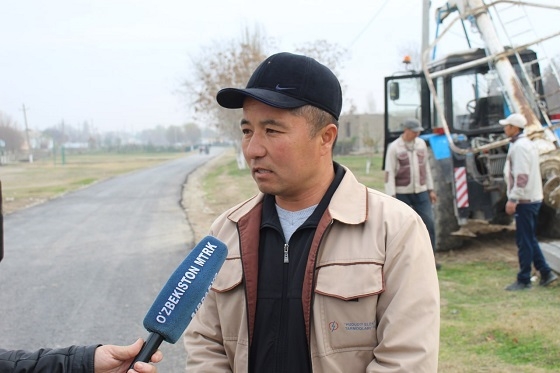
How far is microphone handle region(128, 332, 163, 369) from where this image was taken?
1.89 metres

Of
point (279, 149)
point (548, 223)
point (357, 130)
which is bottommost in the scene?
point (548, 223)

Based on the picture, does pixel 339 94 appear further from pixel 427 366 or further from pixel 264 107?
pixel 427 366

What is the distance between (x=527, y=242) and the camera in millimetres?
6758

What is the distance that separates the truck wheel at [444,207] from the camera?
9.14 meters

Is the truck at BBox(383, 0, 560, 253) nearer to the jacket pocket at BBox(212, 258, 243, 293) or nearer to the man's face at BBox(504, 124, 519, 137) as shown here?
the man's face at BBox(504, 124, 519, 137)

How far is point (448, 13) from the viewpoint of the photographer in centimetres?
1003

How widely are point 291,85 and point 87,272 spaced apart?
7247mm

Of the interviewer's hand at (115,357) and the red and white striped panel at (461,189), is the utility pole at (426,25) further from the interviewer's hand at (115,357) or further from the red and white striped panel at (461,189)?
the interviewer's hand at (115,357)

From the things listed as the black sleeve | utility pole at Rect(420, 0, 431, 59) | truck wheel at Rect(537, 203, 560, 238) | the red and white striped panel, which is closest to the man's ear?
the black sleeve

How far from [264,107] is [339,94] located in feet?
1.02

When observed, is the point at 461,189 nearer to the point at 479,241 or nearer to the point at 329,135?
the point at 479,241

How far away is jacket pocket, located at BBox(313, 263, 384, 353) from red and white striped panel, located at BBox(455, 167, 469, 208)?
23.0ft

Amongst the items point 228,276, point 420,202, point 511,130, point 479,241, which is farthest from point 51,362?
point 479,241

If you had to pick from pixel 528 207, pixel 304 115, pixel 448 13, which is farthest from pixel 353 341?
pixel 448 13
